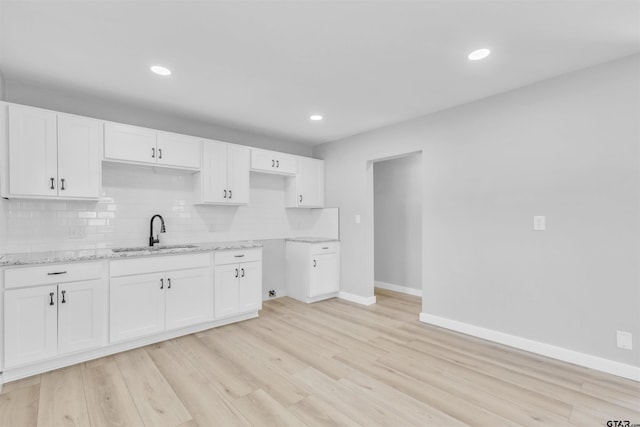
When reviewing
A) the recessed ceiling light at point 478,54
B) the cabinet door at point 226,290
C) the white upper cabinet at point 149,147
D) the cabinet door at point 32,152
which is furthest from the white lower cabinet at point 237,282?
the recessed ceiling light at point 478,54

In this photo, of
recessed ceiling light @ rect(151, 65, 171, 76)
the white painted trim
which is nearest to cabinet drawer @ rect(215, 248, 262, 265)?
recessed ceiling light @ rect(151, 65, 171, 76)

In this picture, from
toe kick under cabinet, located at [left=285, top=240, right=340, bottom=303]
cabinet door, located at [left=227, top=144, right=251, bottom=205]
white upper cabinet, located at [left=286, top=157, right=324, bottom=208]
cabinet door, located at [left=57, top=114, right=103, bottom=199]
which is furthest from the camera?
white upper cabinet, located at [left=286, top=157, right=324, bottom=208]

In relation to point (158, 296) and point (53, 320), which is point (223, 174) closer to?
point (158, 296)

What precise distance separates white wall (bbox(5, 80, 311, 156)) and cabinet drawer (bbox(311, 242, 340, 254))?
174cm

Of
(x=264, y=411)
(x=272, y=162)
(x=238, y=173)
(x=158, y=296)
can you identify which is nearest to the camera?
(x=264, y=411)

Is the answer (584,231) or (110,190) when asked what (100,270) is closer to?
(110,190)

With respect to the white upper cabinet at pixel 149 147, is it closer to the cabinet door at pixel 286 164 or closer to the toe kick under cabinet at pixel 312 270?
the cabinet door at pixel 286 164

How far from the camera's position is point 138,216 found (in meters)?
3.47

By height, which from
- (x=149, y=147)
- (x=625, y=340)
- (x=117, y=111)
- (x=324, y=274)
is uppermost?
(x=117, y=111)

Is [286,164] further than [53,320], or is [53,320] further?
[286,164]

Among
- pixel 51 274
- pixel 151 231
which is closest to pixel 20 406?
pixel 51 274

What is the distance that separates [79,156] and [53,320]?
1.46 metres

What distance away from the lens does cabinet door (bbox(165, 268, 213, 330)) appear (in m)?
3.11

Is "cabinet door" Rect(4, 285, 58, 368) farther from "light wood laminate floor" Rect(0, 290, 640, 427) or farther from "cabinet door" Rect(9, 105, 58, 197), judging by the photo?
"cabinet door" Rect(9, 105, 58, 197)
